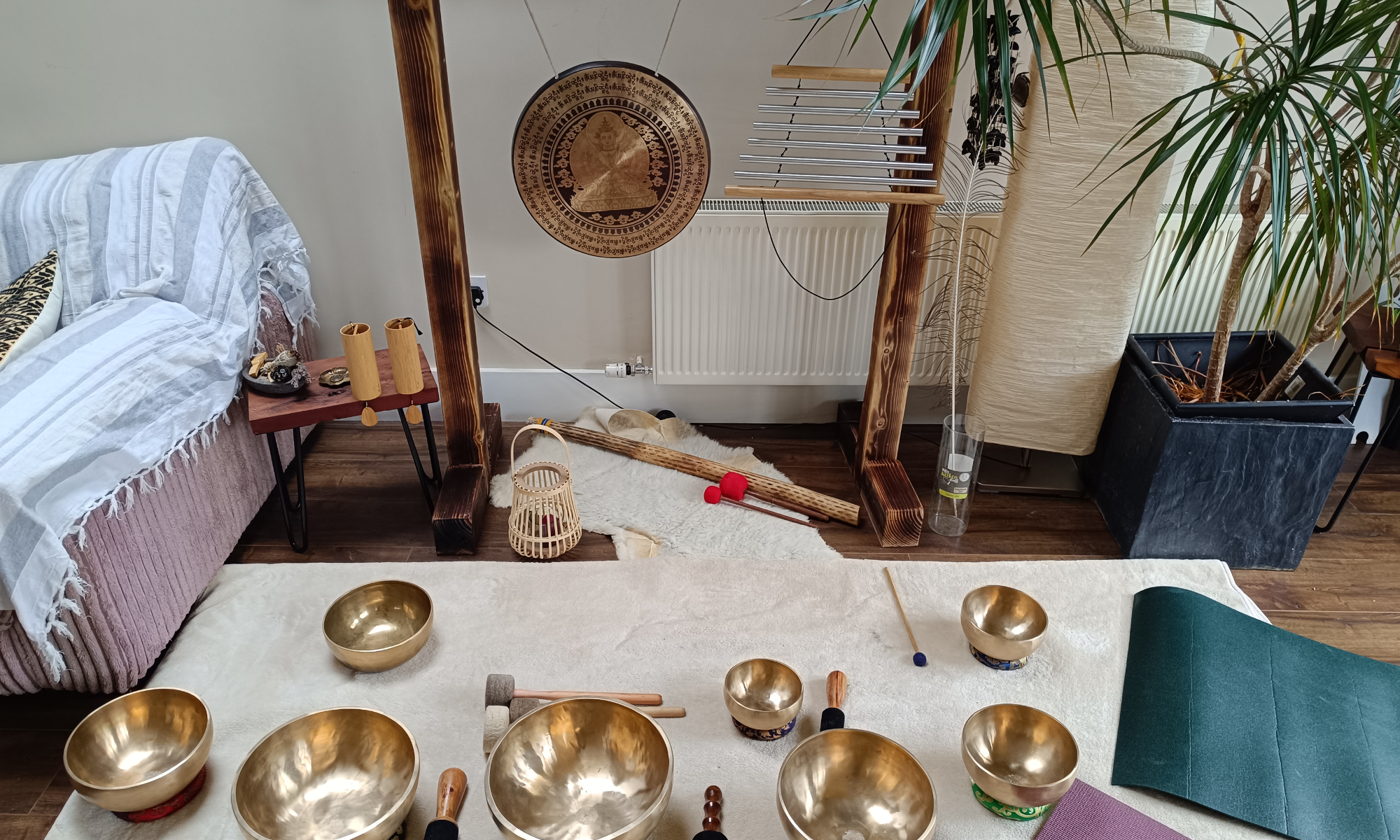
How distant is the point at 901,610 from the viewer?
204 centimetres

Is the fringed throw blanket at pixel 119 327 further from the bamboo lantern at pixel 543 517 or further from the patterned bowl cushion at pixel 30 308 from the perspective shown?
the bamboo lantern at pixel 543 517

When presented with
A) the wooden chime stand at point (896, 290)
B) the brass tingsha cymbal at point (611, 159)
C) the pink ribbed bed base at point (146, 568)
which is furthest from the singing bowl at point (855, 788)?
the pink ribbed bed base at point (146, 568)

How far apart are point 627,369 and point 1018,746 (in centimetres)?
166

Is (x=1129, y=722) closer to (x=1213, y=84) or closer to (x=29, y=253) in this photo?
(x=1213, y=84)

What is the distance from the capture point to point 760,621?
79.4 inches

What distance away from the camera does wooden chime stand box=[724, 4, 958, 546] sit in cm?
198

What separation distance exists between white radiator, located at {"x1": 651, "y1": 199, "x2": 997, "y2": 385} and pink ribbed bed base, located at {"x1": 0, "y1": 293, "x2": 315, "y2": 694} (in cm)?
122

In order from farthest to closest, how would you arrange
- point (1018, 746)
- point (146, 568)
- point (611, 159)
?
point (611, 159), point (146, 568), point (1018, 746)

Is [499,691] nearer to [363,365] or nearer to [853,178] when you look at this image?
[363,365]

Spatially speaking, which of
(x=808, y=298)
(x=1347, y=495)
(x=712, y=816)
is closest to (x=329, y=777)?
(x=712, y=816)

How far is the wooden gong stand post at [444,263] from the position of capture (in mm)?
2008

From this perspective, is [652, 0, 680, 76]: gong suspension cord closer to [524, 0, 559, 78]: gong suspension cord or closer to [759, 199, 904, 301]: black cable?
[524, 0, 559, 78]: gong suspension cord

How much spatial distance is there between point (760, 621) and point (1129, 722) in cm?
78

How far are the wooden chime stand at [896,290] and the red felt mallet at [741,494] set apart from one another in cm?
16
